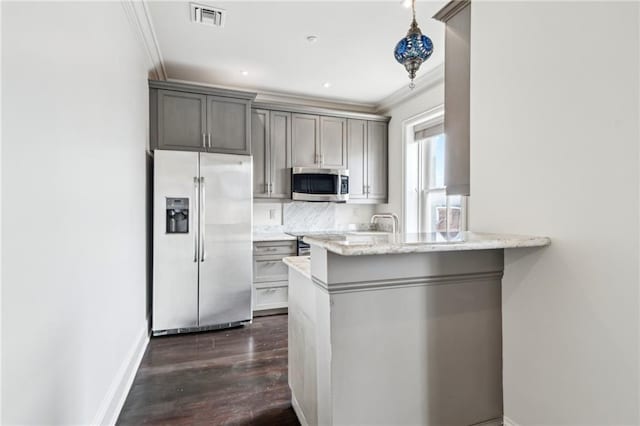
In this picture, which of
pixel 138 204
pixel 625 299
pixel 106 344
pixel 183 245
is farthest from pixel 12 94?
pixel 183 245

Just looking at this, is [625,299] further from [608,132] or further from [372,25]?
[372,25]

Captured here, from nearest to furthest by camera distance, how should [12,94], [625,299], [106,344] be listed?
[12,94], [625,299], [106,344]

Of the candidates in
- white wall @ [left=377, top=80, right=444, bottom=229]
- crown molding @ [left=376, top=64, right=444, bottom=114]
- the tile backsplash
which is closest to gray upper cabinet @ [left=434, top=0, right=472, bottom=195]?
crown molding @ [left=376, top=64, right=444, bottom=114]

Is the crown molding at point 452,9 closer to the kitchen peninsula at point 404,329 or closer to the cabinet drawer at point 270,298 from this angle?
the kitchen peninsula at point 404,329

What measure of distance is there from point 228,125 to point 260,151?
1.83ft

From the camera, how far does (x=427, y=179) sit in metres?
4.00

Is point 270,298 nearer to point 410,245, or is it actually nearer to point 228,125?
point 228,125

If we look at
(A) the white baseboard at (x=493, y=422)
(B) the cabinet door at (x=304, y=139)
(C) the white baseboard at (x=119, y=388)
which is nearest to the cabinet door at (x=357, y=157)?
(B) the cabinet door at (x=304, y=139)

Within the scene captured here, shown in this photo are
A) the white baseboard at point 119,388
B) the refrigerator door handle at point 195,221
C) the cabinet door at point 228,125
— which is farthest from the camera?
the cabinet door at point 228,125

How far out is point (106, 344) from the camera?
1740 mm

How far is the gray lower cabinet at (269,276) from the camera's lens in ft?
11.8

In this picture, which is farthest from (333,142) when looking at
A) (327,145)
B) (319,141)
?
(319,141)

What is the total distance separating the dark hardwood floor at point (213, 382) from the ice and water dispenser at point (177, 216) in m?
1.04

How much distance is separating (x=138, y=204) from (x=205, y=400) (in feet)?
5.23
